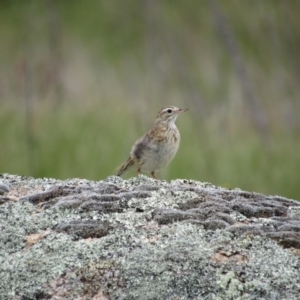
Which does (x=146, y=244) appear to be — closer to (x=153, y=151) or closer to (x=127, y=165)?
(x=153, y=151)

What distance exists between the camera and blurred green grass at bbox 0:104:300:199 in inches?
432

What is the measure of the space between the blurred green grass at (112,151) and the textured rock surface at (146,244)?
19.3 feet

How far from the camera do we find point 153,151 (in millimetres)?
8727

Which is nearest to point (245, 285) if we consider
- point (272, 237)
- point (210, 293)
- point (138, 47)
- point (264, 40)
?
point (210, 293)

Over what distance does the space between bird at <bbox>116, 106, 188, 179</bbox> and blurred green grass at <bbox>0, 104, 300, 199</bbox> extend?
173 cm

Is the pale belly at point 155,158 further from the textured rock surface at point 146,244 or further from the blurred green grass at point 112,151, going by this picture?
the textured rock surface at point 146,244

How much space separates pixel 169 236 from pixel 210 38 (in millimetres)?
9674

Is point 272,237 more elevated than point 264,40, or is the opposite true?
point 264,40

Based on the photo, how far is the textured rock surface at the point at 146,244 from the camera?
3750 millimetres

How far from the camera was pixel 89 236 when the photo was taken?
4.18m

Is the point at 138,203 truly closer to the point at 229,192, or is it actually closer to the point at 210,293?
the point at 229,192

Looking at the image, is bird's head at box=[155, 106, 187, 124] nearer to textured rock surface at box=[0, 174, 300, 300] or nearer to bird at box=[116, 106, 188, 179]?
bird at box=[116, 106, 188, 179]

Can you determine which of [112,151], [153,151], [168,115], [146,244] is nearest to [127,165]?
[153,151]

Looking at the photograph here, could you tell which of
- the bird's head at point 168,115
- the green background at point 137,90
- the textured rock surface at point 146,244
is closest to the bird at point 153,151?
the bird's head at point 168,115
